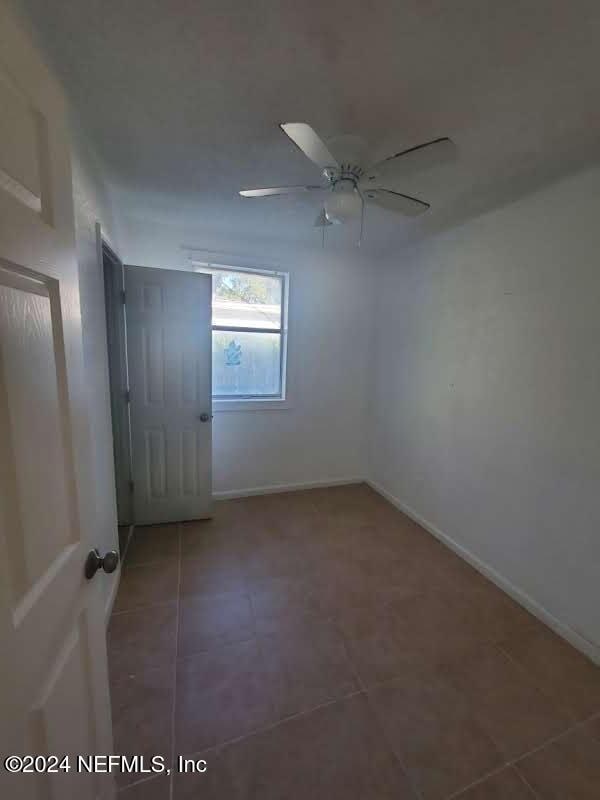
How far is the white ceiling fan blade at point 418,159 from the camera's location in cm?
120

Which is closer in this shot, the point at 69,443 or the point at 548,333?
the point at 69,443

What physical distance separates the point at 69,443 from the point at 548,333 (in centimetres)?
228

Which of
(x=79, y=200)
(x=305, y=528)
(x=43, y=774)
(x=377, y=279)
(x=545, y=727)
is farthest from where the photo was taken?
(x=377, y=279)

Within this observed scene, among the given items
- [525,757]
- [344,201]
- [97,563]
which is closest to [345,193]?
[344,201]

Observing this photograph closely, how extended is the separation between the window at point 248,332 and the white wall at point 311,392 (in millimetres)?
125

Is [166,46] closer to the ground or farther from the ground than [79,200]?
farther from the ground

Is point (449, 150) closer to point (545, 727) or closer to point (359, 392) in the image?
point (545, 727)

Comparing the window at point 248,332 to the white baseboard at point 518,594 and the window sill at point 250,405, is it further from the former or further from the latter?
the white baseboard at point 518,594

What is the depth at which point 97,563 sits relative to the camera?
93 cm

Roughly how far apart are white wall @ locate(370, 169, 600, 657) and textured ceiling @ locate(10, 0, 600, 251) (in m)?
0.40

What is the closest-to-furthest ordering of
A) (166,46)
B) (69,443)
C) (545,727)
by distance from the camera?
(69,443) → (166,46) → (545,727)

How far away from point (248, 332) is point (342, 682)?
2634mm

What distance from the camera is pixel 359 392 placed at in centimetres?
364

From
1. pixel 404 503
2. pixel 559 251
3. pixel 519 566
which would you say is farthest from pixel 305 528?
pixel 559 251
